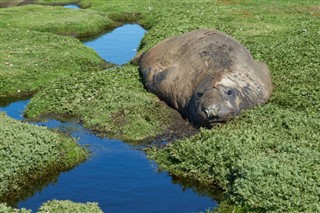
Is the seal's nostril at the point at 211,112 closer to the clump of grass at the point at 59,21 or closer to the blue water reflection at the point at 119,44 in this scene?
the blue water reflection at the point at 119,44

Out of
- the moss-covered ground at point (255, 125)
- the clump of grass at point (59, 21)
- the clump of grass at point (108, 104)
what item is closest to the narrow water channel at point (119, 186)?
the moss-covered ground at point (255, 125)

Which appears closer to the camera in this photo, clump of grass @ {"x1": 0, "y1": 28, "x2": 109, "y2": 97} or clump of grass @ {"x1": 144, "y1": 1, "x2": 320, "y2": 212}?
clump of grass @ {"x1": 144, "y1": 1, "x2": 320, "y2": 212}

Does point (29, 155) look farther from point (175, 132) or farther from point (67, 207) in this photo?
point (175, 132)

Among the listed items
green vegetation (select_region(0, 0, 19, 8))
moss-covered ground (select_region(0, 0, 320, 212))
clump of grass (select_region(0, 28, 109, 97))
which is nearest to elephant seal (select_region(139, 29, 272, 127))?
moss-covered ground (select_region(0, 0, 320, 212))

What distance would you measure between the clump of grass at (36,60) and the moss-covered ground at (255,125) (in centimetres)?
252

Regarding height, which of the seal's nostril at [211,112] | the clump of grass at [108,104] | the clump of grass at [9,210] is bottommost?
the clump of grass at [108,104]

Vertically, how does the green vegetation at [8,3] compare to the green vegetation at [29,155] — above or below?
→ below

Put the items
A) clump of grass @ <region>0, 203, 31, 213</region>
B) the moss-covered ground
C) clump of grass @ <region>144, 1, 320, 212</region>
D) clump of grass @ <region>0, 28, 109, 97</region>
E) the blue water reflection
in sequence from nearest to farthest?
1. clump of grass @ <region>0, 203, 31, 213</region>
2. clump of grass @ <region>144, 1, 320, 212</region>
3. the moss-covered ground
4. clump of grass @ <region>0, 28, 109, 97</region>
5. the blue water reflection

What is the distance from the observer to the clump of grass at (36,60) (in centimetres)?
2625

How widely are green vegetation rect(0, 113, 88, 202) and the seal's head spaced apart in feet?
13.2

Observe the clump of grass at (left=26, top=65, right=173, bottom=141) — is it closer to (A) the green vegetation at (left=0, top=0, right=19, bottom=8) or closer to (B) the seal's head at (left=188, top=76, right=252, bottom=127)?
(B) the seal's head at (left=188, top=76, right=252, bottom=127)

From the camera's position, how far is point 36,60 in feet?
95.0

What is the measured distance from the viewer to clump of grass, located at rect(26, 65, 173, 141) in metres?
20.1

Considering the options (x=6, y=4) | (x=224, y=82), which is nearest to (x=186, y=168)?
(x=224, y=82)
